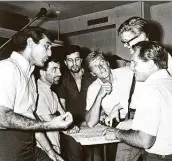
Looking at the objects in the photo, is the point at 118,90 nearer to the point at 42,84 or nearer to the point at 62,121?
the point at 42,84

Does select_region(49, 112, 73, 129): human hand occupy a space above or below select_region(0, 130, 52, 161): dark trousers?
above

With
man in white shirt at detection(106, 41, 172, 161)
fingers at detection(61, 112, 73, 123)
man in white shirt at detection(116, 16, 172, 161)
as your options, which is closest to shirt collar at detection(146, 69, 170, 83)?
man in white shirt at detection(106, 41, 172, 161)

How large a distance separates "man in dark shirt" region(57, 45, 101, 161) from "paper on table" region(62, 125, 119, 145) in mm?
614

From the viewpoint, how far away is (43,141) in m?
2.68

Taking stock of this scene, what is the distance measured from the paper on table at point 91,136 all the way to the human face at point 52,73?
811 millimetres

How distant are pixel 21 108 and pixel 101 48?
16.4ft

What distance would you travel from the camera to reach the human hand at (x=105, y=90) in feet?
8.97

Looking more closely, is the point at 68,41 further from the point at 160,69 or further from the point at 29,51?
the point at 160,69

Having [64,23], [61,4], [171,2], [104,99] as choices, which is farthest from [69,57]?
[64,23]

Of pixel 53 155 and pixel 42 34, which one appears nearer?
pixel 42 34

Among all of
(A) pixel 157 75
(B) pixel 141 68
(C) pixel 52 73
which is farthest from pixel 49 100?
(A) pixel 157 75

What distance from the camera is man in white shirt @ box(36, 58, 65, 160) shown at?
2.95 m

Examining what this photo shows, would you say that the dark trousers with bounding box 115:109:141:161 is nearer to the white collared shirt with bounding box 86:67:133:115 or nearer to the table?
the table

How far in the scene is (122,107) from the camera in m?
2.85
